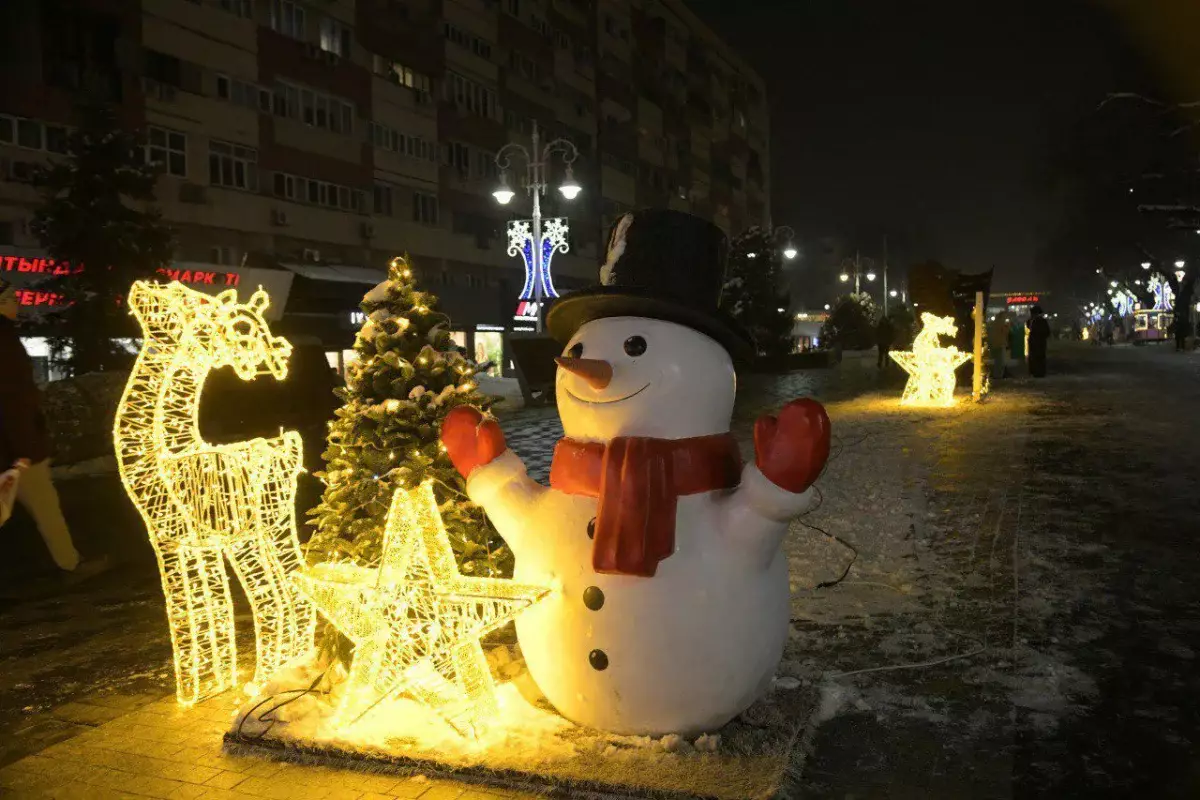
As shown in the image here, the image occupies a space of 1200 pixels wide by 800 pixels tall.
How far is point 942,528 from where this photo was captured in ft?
28.8

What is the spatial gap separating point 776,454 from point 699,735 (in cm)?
128

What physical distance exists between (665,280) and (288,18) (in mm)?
29961

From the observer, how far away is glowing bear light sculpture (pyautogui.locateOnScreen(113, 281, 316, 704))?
467cm

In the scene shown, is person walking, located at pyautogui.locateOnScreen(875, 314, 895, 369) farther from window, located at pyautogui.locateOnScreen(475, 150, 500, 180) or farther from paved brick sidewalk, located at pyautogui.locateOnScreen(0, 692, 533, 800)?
paved brick sidewalk, located at pyautogui.locateOnScreen(0, 692, 533, 800)

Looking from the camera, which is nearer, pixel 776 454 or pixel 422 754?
pixel 776 454

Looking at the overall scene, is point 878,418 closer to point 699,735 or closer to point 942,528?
point 942,528

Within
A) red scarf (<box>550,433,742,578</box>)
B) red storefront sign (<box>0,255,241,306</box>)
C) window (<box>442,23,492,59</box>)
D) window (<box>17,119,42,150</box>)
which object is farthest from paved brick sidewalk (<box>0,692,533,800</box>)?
window (<box>442,23,492,59</box>)

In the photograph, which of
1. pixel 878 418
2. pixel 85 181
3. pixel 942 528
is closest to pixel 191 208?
pixel 85 181

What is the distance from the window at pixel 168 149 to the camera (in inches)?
1007

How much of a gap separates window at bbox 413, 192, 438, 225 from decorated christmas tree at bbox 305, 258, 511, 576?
33298 mm

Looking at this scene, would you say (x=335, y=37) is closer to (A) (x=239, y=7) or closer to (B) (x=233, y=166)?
(A) (x=239, y=7)

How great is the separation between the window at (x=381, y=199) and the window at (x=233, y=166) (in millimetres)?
6178

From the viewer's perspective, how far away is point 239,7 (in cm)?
2823

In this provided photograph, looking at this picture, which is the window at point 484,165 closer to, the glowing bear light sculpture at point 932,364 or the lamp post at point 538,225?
the lamp post at point 538,225
